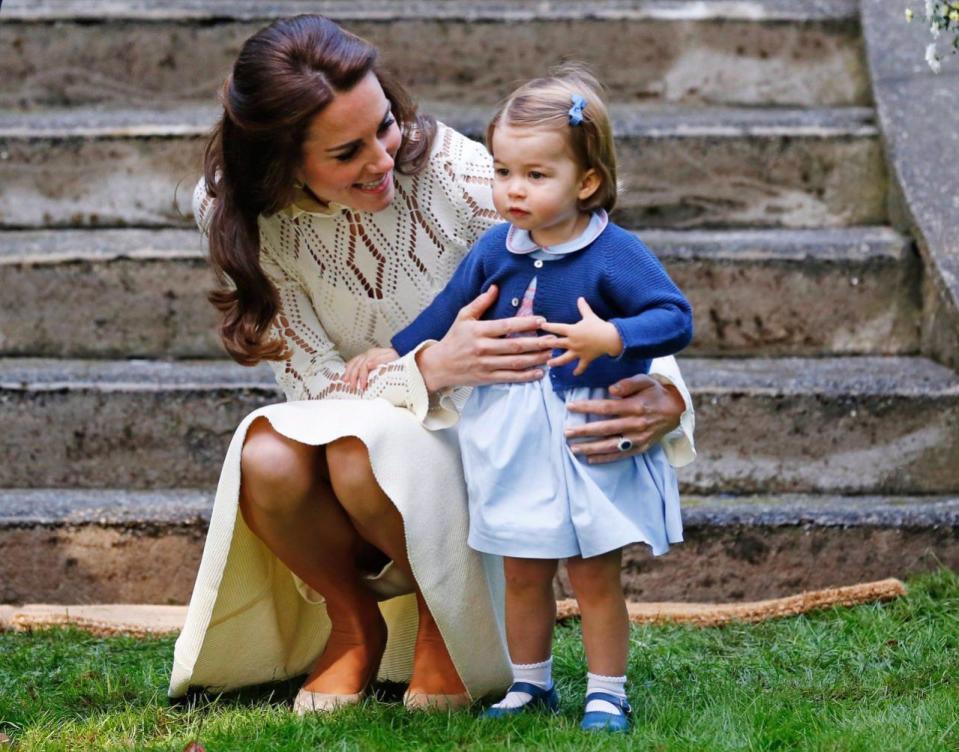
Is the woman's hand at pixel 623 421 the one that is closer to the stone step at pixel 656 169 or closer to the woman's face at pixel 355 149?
the woman's face at pixel 355 149

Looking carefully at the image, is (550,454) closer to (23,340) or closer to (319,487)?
(319,487)

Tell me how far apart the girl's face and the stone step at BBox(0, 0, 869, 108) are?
7.00 ft

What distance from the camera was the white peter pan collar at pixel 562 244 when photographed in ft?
8.09

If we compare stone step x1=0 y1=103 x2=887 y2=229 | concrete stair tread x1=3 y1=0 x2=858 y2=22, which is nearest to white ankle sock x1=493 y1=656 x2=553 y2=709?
stone step x1=0 y1=103 x2=887 y2=229

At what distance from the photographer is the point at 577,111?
238 cm

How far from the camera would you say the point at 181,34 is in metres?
4.56

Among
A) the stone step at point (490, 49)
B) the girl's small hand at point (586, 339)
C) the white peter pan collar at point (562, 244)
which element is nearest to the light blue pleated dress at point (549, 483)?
the white peter pan collar at point (562, 244)

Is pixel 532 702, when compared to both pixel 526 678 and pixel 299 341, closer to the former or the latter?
pixel 526 678

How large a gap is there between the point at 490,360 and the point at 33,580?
1498 mm

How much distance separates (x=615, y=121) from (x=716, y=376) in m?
1.03

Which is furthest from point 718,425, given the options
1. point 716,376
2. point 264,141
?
point 264,141

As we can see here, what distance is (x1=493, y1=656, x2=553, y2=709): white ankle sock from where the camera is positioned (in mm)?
2562

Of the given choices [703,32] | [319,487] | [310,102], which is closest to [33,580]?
[319,487]

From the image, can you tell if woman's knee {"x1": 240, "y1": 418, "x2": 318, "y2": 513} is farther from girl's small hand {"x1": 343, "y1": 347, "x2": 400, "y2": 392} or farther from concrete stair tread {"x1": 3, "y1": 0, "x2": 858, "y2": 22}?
concrete stair tread {"x1": 3, "y1": 0, "x2": 858, "y2": 22}
